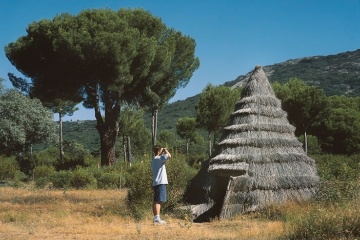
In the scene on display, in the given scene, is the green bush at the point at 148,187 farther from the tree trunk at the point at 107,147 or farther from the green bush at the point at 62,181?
the tree trunk at the point at 107,147

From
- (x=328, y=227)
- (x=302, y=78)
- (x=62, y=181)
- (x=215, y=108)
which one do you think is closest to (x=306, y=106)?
(x=215, y=108)

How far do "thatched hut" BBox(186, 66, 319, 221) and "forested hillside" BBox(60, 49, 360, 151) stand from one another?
68817 millimetres

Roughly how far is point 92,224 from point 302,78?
122299 mm

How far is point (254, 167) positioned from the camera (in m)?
15.4

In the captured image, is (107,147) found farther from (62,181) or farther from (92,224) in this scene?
(92,224)

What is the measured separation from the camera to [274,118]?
1678cm

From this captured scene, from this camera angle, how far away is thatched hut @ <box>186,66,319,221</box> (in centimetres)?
1502

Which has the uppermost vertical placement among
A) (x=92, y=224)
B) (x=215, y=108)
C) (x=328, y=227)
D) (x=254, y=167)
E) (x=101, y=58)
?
(x=101, y=58)

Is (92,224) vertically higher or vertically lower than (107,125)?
lower

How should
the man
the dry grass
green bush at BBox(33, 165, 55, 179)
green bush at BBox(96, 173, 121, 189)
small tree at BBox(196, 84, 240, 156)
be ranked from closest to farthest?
the dry grass
the man
green bush at BBox(96, 173, 121, 189)
green bush at BBox(33, 165, 55, 179)
small tree at BBox(196, 84, 240, 156)

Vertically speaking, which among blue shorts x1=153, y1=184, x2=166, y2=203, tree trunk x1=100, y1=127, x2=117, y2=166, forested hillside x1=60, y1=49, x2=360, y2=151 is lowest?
blue shorts x1=153, y1=184, x2=166, y2=203

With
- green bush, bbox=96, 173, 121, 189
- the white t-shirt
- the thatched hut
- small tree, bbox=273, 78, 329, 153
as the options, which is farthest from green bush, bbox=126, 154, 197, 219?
small tree, bbox=273, 78, 329, 153

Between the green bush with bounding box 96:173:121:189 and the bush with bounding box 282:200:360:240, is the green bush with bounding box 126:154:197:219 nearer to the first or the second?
the bush with bounding box 282:200:360:240

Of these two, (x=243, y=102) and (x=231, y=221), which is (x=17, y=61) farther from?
(x=231, y=221)
